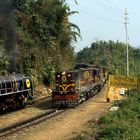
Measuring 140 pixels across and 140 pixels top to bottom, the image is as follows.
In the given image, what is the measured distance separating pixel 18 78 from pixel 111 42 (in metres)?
67.9

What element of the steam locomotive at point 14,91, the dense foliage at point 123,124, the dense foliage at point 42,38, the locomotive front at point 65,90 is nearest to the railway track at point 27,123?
the locomotive front at point 65,90

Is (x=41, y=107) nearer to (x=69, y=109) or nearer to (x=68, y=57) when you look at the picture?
(x=69, y=109)

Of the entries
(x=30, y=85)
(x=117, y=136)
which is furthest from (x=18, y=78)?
(x=117, y=136)

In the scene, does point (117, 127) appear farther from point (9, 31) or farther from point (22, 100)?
point (9, 31)

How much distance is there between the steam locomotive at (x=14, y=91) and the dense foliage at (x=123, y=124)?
6.65 m

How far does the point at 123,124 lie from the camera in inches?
793

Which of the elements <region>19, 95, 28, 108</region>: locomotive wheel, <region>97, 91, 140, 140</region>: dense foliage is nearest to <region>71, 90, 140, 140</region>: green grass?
<region>97, 91, 140, 140</region>: dense foliage

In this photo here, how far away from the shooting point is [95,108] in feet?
102

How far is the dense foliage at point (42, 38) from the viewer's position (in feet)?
136

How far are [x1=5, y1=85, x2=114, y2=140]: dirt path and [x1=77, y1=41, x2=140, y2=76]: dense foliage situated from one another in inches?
1845

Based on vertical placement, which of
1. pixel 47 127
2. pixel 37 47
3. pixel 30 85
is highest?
pixel 37 47

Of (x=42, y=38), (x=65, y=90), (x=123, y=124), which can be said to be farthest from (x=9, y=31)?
(x=123, y=124)

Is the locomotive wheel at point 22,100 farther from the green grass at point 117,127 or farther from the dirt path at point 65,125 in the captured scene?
the green grass at point 117,127

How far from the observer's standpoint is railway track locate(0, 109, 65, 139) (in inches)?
854
